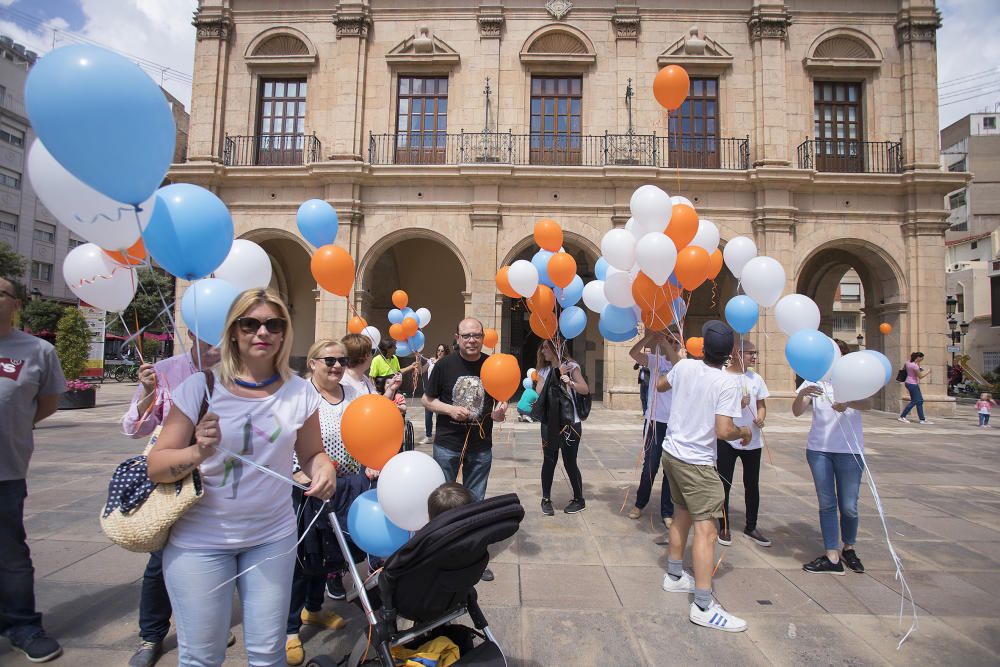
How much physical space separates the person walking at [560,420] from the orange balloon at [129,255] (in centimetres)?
350

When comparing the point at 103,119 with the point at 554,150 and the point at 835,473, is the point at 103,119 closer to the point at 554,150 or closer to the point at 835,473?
the point at 835,473

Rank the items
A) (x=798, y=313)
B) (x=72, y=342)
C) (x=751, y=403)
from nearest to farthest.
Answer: (x=798, y=313) < (x=751, y=403) < (x=72, y=342)

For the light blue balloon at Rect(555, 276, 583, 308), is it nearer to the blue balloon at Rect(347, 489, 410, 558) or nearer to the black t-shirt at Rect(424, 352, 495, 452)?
the black t-shirt at Rect(424, 352, 495, 452)

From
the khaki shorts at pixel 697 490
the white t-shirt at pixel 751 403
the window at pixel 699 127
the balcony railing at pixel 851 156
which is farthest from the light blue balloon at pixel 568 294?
the balcony railing at pixel 851 156

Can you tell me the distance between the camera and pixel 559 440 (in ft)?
16.1

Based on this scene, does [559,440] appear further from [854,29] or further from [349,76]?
[854,29]

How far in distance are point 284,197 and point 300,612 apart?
14.3m

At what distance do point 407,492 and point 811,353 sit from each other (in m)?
3.03

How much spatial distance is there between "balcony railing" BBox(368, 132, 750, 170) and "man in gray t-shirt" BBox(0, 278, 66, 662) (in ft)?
41.2

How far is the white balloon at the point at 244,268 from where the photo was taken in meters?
3.10

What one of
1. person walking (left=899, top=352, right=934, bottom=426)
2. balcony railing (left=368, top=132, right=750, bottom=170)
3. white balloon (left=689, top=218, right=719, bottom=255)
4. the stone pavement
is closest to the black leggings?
the stone pavement

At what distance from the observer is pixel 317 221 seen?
412cm

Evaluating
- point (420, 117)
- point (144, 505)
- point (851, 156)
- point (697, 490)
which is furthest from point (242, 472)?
point (851, 156)

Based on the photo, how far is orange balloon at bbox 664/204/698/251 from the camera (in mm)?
4332
